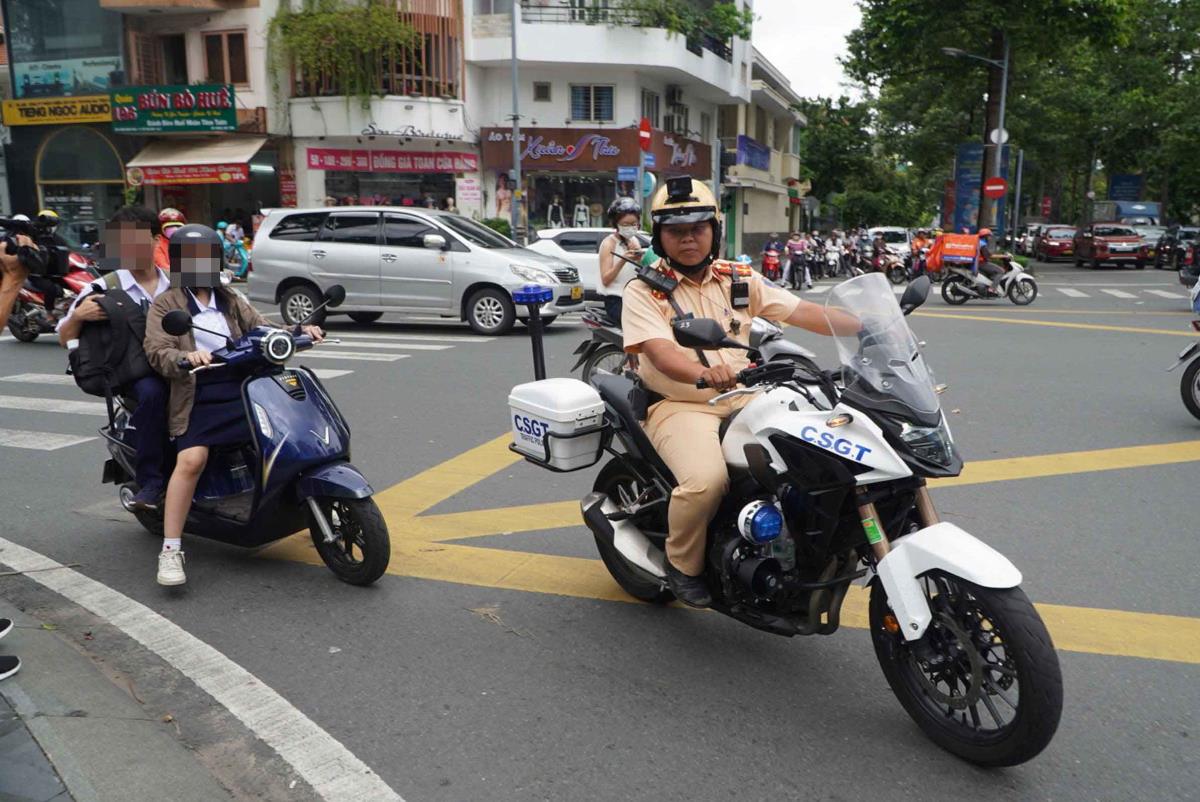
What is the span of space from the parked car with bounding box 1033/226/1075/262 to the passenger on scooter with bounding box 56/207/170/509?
38378 mm

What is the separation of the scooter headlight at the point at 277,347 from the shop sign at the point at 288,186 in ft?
87.8

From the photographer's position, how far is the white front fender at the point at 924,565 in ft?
9.52

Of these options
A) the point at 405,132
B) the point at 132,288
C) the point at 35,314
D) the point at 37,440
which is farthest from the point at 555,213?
the point at 132,288

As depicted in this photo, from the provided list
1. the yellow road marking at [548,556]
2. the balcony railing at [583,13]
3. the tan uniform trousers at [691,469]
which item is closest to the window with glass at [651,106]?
the balcony railing at [583,13]

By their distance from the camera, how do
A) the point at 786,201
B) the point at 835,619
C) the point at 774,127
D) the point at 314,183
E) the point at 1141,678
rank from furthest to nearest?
the point at 786,201 → the point at 774,127 → the point at 314,183 → the point at 1141,678 → the point at 835,619

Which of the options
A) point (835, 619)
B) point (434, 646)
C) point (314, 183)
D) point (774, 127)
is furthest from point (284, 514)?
point (774, 127)

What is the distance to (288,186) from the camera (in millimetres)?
29781

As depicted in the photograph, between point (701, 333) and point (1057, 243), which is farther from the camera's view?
point (1057, 243)

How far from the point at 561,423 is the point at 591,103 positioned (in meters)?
28.6

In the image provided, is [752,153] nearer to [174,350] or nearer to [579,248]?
[579,248]

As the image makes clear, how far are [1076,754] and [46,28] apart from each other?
35.0 metres

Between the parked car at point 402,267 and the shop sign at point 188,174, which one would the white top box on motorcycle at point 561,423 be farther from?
the shop sign at point 188,174

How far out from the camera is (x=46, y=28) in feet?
100

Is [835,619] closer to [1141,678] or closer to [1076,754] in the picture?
[1076,754]
